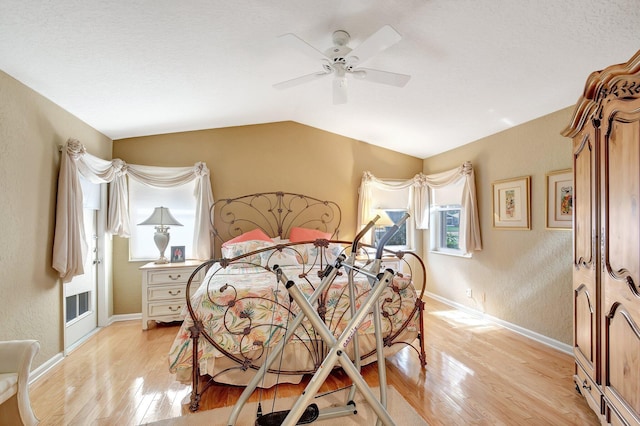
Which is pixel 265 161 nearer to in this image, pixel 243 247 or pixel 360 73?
pixel 243 247

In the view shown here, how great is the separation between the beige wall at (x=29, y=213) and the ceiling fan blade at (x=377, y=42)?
2.56 m

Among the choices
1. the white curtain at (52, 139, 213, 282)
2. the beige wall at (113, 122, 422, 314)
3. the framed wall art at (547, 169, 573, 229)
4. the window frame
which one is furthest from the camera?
the window frame

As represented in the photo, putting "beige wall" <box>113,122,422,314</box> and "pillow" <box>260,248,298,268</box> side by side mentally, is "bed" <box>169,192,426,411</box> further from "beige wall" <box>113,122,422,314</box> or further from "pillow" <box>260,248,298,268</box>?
"beige wall" <box>113,122,422,314</box>

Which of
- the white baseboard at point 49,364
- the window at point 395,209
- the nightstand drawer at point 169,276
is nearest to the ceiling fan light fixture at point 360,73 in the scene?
Answer: the window at point 395,209

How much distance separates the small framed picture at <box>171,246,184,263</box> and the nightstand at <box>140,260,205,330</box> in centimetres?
17

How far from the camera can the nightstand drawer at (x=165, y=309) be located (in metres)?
3.57

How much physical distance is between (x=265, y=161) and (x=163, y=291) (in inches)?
85.7

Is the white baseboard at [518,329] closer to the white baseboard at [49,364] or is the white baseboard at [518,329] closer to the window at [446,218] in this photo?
the window at [446,218]

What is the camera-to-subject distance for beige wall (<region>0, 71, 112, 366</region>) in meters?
2.21

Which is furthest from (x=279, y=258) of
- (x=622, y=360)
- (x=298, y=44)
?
(x=622, y=360)

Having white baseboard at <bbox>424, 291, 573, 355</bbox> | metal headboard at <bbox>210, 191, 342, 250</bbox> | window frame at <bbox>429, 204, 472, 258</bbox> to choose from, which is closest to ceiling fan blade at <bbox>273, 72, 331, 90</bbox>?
metal headboard at <bbox>210, 191, 342, 250</bbox>

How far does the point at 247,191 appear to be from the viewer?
436 centimetres

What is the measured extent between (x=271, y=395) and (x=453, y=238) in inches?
142

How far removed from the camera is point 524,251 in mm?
3379
